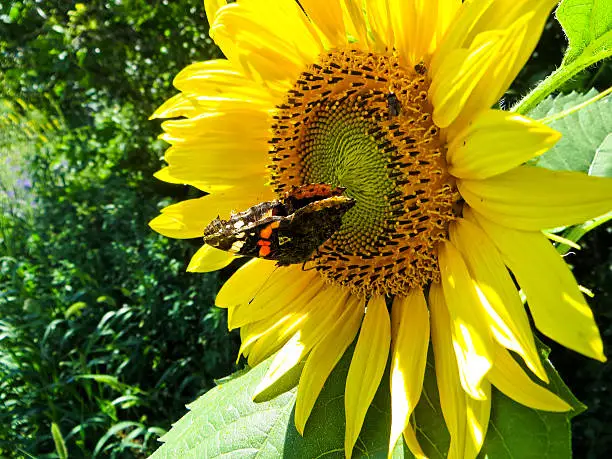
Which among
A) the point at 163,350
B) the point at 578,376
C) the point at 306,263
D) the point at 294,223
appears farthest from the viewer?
the point at 163,350

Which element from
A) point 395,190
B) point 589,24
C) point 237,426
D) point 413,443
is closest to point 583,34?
point 589,24

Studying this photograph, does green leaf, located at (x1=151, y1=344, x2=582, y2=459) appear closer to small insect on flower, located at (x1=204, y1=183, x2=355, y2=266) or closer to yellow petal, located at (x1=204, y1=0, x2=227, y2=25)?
small insect on flower, located at (x1=204, y1=183, x2=355, y2=266)

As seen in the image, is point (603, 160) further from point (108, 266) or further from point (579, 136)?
point (108, 266)

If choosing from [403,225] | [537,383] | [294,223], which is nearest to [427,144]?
[403,225]

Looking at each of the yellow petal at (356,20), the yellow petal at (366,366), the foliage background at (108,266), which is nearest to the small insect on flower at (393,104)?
the yellow petal at (356,20)

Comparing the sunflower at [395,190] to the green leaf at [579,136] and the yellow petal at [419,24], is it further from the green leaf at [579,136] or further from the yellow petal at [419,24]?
the green leaf at [579,136]

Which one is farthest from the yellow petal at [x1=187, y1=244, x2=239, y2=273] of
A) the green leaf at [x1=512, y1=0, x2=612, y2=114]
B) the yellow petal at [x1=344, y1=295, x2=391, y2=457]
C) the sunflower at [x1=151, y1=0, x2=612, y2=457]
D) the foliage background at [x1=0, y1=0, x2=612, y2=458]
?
the foliage background at [x1=0, y1=0, x2=612, y2=458]

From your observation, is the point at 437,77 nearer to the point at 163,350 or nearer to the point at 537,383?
the point at 537,383
